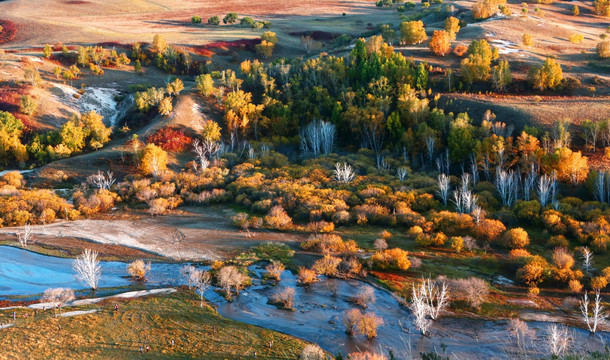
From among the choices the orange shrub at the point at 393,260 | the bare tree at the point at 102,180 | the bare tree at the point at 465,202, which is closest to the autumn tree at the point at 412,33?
the bare tree at the point at 465,202

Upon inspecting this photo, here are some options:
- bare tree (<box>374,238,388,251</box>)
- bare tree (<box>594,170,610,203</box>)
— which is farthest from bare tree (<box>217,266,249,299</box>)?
bare tree (<box>594,170,610,203</box>)

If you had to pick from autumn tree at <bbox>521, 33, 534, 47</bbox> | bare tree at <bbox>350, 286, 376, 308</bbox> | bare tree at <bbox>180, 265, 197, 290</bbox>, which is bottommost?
bare tree at <bbox>350, 286, 376, 308</bbox>

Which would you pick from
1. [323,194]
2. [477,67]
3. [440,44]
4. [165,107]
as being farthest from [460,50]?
[165,107]

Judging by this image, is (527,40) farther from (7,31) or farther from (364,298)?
(7,31)

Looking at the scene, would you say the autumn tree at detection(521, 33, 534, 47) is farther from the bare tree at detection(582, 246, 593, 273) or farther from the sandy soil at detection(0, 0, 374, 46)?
the sandy soil at detection(0, 0, 374, 46)

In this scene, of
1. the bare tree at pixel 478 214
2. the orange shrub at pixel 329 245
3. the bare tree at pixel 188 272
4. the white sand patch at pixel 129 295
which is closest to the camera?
the white sand patch at pixel 129 295

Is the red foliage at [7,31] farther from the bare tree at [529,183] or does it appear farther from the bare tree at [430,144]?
the bare tree at [529,183]

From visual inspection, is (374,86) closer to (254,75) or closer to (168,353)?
(254,75)
